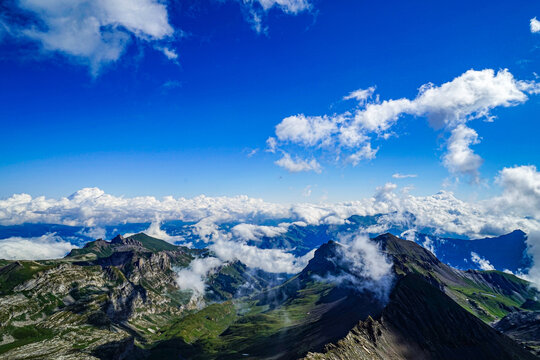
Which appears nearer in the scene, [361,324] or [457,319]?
[361,324]

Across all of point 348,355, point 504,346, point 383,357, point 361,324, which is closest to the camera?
point 348,355

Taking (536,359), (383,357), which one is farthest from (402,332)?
(536,359)

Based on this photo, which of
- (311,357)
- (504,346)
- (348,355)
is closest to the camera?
(311,357)

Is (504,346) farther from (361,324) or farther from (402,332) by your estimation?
(361,324)

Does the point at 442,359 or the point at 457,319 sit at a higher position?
the point at 457,319

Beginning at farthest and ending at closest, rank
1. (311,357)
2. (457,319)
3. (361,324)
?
(457,319) → (361,324) → (311,357)

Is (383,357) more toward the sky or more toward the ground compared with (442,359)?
more toward the sky

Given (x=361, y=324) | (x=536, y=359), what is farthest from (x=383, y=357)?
(x=536, y=359)

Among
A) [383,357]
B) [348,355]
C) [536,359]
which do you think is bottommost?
[536,359]

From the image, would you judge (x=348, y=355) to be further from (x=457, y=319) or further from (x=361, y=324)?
(x=457, y=319)
